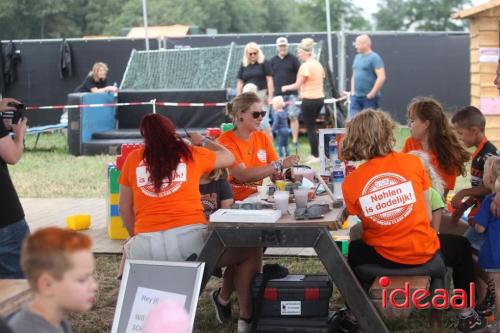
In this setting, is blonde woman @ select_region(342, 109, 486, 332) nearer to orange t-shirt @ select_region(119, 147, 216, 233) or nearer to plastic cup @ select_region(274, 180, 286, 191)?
plastic cup @ select_region(274, 180, 286, 191)

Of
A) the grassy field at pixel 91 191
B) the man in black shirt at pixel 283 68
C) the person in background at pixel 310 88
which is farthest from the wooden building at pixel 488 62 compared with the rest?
the man in black shirt at pixel 283 68

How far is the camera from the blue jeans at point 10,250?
4.19 meters

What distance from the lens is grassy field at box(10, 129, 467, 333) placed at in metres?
5.16

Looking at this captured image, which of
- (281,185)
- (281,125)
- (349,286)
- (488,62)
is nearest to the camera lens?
(349,286)

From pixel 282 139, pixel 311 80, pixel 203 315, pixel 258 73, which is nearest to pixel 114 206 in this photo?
pixel 203 315

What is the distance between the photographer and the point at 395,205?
4254 mm

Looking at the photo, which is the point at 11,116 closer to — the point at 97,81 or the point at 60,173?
the point at 60,173

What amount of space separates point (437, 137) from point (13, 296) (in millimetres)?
3308

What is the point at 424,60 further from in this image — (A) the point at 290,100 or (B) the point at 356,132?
(B) the point at 356,132

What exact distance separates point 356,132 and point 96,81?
11961 mm

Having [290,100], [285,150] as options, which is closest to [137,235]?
[285,150]

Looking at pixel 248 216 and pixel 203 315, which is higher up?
pixel 248 216

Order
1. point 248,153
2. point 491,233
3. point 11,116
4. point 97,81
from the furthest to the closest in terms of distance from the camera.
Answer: point 97,81, point 248,153, point 491,233, point 11,116

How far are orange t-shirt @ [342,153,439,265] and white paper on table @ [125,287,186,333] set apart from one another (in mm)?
1042
